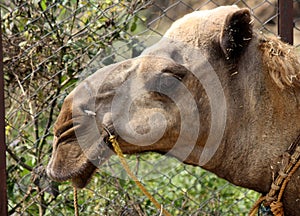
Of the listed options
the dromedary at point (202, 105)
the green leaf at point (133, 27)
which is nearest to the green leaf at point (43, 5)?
the green leaf at point (133, 27)

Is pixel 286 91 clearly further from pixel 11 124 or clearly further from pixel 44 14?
pixel 11 124

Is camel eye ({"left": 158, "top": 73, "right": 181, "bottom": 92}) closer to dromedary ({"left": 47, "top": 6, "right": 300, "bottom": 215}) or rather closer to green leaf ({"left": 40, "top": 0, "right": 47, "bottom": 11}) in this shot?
dromedary ({"left": 47, "top": 6, "right": 300, "bottom": 215})

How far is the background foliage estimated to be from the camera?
4.61 meters

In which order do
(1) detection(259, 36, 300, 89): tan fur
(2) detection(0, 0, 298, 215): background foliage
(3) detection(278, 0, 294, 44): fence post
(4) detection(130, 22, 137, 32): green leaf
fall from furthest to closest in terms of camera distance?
(4) detection(130, 22, 137, 32): green leaf → (2) detection(0, 0, 298, 215): background foliage → (3) detection(278, 0, 294, 44): fence post → (1) detection(259, 36, 300, 89): tan fur

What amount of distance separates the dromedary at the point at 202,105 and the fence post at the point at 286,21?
1085 millimetres

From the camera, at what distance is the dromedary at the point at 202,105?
10.2 feet

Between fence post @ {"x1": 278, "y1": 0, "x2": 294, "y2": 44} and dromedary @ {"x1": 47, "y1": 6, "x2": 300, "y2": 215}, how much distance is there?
3.56 feet

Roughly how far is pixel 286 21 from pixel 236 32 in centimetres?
124

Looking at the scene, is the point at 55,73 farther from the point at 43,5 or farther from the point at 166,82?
the point at 166,82

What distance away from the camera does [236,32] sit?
3.21 metres

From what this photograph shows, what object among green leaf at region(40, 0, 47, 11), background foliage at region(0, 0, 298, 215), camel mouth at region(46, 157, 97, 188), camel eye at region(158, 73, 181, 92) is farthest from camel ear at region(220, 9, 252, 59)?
green leaf at region(40, 0, 47, 11)

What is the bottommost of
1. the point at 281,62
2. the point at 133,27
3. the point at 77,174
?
the point at 133,27

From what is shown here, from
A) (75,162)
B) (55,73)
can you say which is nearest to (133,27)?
(55,73)

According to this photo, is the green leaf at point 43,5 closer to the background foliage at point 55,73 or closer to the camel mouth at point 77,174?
the background foliage at point 55,73
